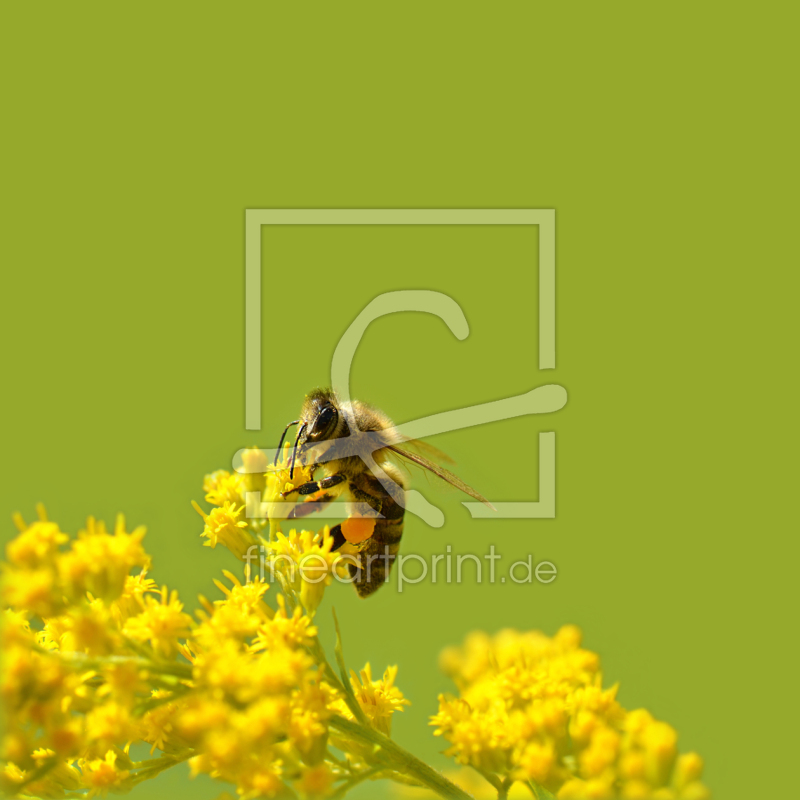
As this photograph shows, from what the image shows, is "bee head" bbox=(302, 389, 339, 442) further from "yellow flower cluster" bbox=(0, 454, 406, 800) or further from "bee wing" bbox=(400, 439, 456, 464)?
"yellow flower cluster" bbox=(0, 454, 406, 800)

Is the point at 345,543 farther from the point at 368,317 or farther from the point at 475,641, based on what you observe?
the point at 368,317

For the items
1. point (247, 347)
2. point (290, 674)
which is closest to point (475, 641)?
point (290, 674)

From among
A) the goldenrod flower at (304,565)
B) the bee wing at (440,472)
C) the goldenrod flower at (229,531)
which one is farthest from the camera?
the bee wing at (440,472)

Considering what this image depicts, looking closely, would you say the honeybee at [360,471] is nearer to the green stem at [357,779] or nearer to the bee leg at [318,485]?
the bee leg at [318,485]

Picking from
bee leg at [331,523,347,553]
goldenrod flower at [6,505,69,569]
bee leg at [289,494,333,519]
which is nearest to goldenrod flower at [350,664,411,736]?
bee leg at [331,523,347,553]

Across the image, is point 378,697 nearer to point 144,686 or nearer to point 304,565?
point 304,565

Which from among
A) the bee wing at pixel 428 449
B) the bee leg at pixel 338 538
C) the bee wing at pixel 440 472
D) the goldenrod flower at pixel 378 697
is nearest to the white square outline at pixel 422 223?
the bee wing at pixel 428 449

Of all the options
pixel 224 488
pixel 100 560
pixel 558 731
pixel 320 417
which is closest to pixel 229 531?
pixel 224 488
